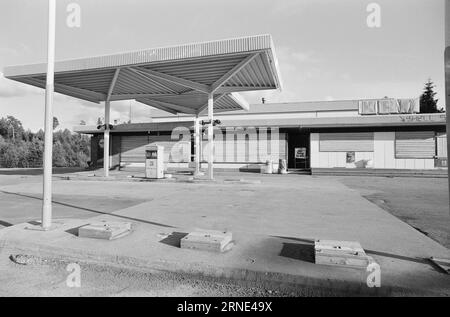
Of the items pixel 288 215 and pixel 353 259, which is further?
pixel 288 215

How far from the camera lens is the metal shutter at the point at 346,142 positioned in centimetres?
2484

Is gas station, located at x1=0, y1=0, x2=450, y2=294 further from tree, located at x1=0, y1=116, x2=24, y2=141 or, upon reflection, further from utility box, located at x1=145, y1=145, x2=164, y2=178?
tree, located at x1=0, y1=116, x2=24, y2=141

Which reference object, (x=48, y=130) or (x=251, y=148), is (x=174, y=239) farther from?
(x=251, y=148)

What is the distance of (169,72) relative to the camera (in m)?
17.3

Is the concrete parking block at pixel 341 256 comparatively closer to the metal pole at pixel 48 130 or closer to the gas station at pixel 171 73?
the metal pole at pixel 48 130

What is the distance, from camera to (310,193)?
41.3ft

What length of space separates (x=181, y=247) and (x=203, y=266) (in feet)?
2.74

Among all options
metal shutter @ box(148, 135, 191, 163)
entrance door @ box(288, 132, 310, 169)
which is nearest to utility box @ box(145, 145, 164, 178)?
metal shutter @ box(148, 135, 191, 163)

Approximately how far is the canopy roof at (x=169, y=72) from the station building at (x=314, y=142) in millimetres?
5540

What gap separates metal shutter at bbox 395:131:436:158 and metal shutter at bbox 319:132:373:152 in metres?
2.01

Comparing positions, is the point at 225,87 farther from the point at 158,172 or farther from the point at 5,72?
the point at 5,72

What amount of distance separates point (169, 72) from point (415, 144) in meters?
18.9

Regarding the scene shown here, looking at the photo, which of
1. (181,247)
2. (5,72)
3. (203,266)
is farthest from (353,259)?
(5,72)
